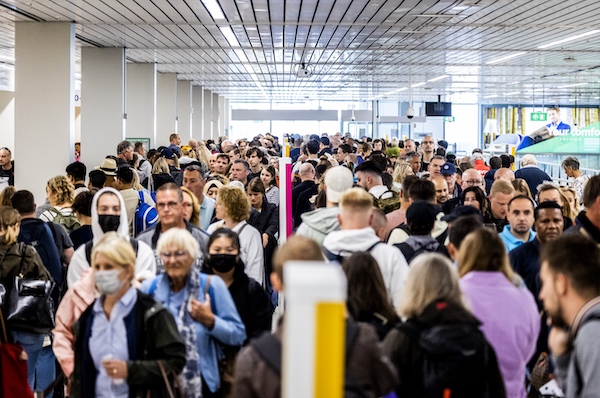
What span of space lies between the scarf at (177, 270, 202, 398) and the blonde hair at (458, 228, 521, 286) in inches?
53.0

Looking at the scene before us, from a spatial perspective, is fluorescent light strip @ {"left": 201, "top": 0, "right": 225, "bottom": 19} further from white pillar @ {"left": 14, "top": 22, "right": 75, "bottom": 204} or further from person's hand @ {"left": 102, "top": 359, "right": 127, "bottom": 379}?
person's hand @ {"left": 102, "top": 359, "right": 127, "bottom": 379}

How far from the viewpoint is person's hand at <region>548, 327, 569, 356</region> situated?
11.3 feet

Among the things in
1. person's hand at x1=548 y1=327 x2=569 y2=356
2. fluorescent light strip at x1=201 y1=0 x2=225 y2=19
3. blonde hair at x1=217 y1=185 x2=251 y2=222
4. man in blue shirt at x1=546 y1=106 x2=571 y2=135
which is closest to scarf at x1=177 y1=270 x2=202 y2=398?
person's hand at x1=548 y1=327 x2=569 y2=356

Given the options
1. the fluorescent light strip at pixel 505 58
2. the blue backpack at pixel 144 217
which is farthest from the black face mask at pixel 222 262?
the fluorescent light strip at pixel 505 58

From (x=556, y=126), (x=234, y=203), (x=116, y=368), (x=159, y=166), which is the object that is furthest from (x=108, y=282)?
(x=556, y=126)

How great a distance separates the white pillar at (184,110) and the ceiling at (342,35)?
359 centimetres

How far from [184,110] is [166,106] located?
15.4 feet

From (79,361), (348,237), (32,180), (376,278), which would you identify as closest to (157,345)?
(79,361)

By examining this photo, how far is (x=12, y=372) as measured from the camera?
17.6 ft

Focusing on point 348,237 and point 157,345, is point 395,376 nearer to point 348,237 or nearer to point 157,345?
point 157,345

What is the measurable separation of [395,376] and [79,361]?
1867mm

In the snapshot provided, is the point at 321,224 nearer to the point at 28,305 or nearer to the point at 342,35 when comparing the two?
the point at 28,305

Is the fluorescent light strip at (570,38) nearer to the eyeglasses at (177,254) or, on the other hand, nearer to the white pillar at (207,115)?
the eyeglasses at (177,254)

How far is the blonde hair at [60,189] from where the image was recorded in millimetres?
7820
